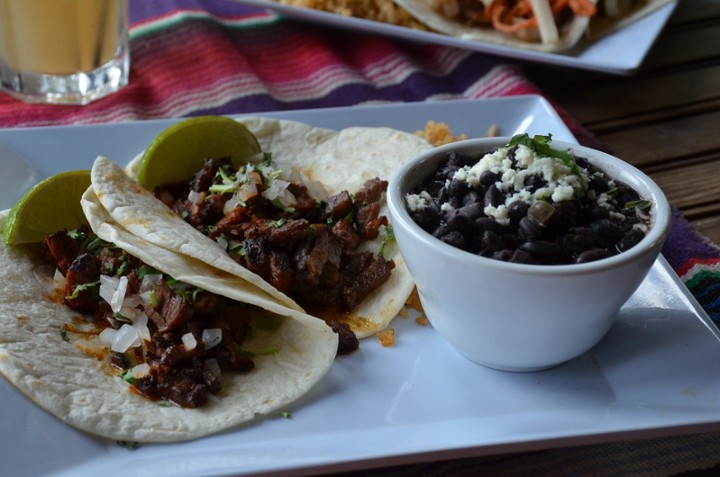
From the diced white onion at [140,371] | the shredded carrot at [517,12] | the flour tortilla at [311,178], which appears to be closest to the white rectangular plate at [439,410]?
the flour tortilla at [311,178]

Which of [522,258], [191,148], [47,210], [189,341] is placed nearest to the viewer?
[522,258]

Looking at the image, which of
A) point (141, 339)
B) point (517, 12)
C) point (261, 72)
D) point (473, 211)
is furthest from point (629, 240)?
point (261, 72)

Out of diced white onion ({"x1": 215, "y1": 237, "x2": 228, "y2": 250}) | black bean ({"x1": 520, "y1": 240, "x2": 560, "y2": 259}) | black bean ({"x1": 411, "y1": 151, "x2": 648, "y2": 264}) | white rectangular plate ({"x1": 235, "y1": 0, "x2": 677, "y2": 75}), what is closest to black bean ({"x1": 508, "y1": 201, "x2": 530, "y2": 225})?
black bean ({"x1": 411, "y1": 151, "x2": 648, "y2": 264})

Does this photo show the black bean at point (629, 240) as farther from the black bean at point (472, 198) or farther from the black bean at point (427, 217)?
the black bean at point (427, 217)

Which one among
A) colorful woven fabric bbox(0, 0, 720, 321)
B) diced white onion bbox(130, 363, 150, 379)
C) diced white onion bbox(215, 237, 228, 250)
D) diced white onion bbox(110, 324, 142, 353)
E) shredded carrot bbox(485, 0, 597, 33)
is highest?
shredded carrot bbox(485, 0, 597, 33)

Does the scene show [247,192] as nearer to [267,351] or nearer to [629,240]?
[267,351]

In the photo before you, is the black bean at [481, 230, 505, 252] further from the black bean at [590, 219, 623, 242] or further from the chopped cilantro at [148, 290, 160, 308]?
the chopped cilantro at [148, 290, 160, 308]
